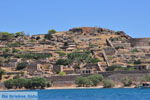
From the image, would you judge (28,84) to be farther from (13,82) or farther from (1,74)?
(1,74)

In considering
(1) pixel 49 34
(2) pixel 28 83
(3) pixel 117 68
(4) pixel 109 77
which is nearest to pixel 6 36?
(1) pixel 49 34

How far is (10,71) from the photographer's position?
3723 inches

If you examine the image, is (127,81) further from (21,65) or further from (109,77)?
(21,65)

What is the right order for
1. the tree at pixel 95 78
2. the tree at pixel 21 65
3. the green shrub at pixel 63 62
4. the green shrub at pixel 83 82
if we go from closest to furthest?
the green shrub at pixel 83 82, the tree at pixel 95 78, the tree at pixel 21 65, the green shrub at pixel 63 62

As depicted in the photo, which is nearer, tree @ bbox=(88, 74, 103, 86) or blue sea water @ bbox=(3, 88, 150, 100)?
blue sea water @ bbox=(3, 88, 150, 100)

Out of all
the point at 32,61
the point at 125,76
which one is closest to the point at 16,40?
the point at 32,61

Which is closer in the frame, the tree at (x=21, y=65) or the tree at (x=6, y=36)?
the tree at (x=21, y=65)

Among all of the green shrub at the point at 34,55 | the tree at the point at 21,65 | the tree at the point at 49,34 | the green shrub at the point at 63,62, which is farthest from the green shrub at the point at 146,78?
the tree at the point at 49,34

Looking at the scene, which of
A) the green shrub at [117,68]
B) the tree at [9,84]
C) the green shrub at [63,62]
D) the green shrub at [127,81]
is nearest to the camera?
the tree at [9,84]

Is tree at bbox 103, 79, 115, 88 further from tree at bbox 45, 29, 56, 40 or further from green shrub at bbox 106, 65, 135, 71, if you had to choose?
tree at bbox 45, 29, 56, 40

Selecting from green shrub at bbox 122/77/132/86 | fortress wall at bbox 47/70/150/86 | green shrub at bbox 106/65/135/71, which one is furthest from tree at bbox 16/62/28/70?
green shrub at bbox 122/77/132/86

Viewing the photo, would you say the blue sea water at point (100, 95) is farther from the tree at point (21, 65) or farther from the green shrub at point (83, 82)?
the tree at point (21, 65)

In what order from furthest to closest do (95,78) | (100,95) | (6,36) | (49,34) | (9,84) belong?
(49,34) < (6,36) < (9,84) < (95,78) < (100,95)

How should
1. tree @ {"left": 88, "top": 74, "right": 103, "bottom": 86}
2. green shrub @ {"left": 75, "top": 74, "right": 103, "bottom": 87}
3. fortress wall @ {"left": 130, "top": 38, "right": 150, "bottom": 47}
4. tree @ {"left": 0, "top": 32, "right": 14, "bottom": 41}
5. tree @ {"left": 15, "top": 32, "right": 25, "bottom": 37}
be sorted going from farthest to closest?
tree @ {"left": 15, "top": 32, "right": 25, "bottom": 37} < tree @ {"left": 0, "top": 32, "right": 14, "bottom": 41} < fortress wall @ {"left": 130, "top": 38, "right": 150, "bottom": 47} < tree @ {"left": 88, "top": 74, "right": 103, "bottom": 86} < green shrub @ {"left": 75, "top": 74, "right": 103, "bottom": 87}
